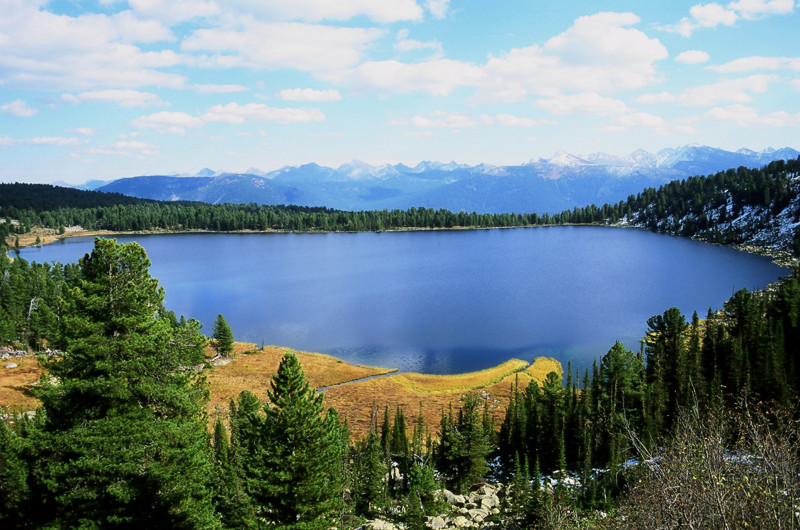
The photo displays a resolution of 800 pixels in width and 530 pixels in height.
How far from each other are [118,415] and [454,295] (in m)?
91.1

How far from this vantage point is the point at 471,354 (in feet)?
229

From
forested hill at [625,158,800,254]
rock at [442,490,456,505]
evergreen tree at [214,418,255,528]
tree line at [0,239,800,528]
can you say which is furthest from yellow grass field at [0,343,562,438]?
forested hill at [625,158,800,254]

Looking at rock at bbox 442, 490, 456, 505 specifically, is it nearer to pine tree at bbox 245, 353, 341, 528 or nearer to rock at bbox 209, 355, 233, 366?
pine tree at bbox 245, 353, 341, 528

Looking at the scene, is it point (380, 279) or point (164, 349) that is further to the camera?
point (380, 279)

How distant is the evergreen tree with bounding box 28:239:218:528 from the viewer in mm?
14055

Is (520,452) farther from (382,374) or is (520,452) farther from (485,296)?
(485,296)

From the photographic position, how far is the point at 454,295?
103500mm

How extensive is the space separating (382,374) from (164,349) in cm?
5129

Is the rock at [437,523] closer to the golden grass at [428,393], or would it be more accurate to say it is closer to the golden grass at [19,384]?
the golden grass at [428,393]

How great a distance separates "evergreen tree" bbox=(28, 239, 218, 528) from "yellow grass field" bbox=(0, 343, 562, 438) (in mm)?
35025

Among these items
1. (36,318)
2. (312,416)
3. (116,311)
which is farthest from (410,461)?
(36,318)

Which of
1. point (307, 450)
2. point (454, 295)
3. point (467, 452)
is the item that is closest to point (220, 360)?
point (467, 452)

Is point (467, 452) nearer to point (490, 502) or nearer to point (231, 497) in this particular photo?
point (490, 502)

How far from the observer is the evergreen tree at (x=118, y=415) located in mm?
14055
